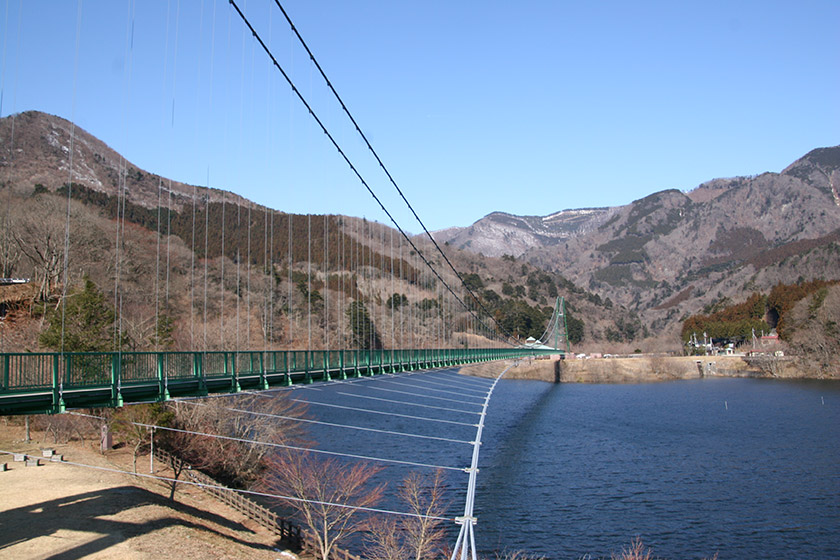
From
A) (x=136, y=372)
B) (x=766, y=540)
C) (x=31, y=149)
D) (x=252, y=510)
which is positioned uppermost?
(x=31, y=149)

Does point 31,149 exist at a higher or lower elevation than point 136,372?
higher

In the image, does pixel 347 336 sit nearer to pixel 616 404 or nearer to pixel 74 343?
pixel 616 404

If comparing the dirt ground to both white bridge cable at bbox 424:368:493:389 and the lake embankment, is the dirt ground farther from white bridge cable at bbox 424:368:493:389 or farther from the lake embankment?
the lake embankment

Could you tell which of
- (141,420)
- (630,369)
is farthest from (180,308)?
(630,369)

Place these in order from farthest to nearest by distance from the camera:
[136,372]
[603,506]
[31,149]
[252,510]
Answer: [31,149] → [603,506] → [252,510] → [136,372]

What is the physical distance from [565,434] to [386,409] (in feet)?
46.5

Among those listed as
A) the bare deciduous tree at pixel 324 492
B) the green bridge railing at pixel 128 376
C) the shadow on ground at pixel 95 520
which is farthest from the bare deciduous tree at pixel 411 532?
the green bridge railing at pixel 128 376

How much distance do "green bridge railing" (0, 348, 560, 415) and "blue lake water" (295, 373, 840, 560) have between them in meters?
7.15

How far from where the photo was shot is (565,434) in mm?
44000

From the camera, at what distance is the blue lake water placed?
909 inches

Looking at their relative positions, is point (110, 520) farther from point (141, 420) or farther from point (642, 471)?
point (642, 471)

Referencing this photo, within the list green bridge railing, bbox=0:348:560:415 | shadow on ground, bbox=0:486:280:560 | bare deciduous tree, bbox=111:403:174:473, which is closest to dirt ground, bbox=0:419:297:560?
shadow on ground, bbox=0:486:280:560

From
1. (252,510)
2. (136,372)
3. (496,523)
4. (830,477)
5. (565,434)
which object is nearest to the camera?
(136,372)

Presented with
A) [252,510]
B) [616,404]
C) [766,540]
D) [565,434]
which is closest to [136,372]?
[252,510]
